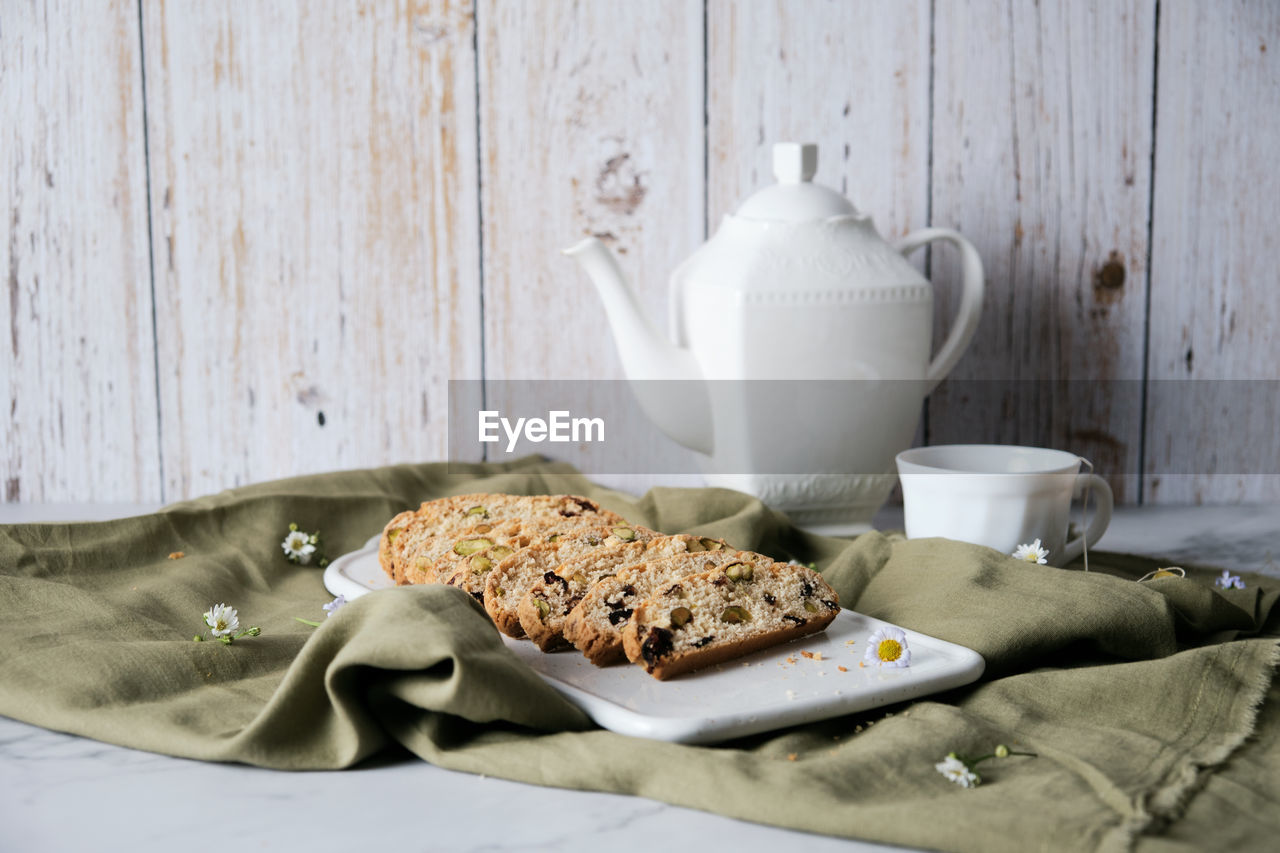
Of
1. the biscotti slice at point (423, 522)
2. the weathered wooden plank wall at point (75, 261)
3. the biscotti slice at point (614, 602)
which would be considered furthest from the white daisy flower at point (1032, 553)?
the weathered wooden plank wall at point (75, 261)

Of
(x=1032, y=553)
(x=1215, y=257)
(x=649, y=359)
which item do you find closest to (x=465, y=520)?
(x=649, y=359)

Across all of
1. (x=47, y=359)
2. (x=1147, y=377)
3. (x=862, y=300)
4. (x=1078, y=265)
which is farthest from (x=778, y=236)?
(x=47, y=359)

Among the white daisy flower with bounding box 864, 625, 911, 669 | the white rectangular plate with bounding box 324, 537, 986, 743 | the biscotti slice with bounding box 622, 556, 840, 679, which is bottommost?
the white rectangular plate with bounding box 324, 537, 986, 743

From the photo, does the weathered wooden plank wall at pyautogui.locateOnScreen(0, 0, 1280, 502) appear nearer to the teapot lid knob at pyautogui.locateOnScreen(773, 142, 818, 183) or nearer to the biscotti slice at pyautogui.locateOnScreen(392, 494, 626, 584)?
the teapot lid knob at pyautogui.locateOnScreen(773, 142, 818, 183)

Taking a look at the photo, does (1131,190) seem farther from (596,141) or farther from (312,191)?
(312,191)
